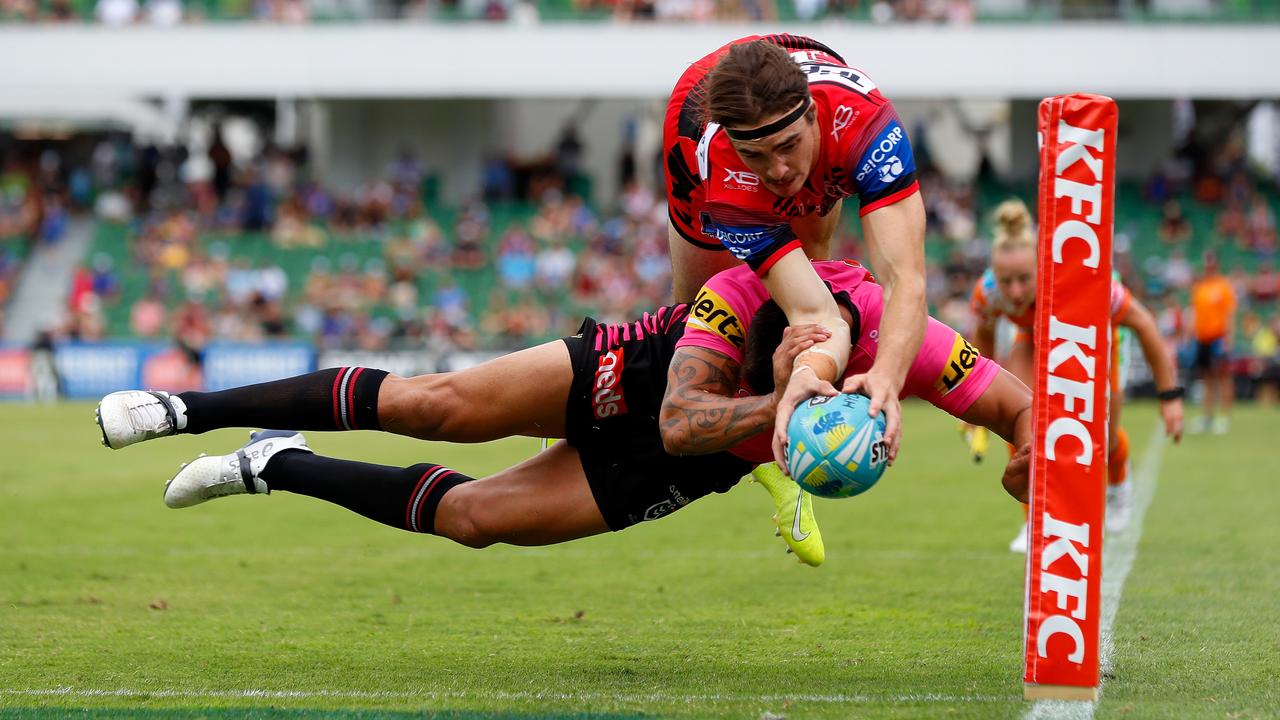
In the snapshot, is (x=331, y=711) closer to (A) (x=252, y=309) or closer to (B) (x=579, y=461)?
(B) (x=579, y=461)

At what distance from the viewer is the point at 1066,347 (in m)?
4.84

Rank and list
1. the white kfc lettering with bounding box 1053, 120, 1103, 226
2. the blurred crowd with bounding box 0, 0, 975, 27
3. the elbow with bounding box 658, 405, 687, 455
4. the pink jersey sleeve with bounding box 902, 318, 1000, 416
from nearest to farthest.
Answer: the white kfc lettering with bounding box 1053, 120, 1103, 226
the elbow with bounding box 658, 405, 687, 455
the pink jersey sleeve with bounding box 902, 318, 1000, 416
the blurred crowd with bounding box 0, 0, 975, 27

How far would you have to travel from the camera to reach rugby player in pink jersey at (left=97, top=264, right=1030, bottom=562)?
5992 mm

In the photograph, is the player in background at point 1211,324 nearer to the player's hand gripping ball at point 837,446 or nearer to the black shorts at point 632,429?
the black shorts at point 632,429

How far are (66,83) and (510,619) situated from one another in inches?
1167

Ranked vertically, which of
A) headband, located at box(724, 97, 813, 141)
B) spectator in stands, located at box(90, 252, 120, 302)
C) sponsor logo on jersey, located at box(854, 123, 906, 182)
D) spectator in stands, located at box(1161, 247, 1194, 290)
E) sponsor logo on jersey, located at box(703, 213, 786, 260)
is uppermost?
headband, located at box(724, 97, 813, 141)

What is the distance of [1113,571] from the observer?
27.3 ft

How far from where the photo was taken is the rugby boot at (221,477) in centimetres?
647

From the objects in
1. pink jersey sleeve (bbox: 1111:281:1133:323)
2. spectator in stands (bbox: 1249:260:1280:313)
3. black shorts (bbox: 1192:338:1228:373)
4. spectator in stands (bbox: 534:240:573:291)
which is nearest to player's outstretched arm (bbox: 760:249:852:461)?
pink jersey sleeve (bbox: 1111:281:1133:323)

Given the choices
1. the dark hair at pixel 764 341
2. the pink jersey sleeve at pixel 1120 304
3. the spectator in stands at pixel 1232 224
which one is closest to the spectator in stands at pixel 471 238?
the spectator in stands at pixel 1232 224

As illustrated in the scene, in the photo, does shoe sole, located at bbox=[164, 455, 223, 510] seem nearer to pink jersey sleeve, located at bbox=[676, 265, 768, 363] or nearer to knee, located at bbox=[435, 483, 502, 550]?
knee, located at bbox=[435, 483, 502, 550]

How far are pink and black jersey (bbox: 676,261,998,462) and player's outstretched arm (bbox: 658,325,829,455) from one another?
0.10m

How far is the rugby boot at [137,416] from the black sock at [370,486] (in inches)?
20.1

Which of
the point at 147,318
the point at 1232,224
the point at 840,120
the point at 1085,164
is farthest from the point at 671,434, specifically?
the point at 1232,224
